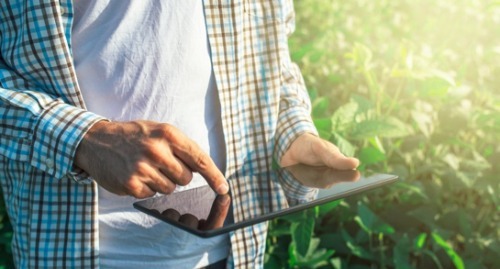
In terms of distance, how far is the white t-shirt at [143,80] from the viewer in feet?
4.12

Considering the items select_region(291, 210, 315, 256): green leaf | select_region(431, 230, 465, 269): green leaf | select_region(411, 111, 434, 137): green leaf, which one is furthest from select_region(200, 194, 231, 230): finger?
select_region(411, 111, 434, 137): green leaf

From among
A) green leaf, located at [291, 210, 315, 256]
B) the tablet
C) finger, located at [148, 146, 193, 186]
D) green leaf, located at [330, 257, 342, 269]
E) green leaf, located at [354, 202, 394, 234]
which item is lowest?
green leaf, located at [330, 257, 342, 269]

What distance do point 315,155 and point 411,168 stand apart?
0.95 metres

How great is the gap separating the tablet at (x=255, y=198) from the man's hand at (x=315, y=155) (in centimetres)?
1

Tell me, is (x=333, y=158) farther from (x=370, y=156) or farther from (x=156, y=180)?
(x=370, y=156)

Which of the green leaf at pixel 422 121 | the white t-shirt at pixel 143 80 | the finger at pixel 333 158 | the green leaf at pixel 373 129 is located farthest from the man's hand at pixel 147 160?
the green leaf at pixel 422 121

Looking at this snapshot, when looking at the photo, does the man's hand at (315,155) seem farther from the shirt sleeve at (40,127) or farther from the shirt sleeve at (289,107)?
the shirt sleeve at (40,127)

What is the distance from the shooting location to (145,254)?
4.34 ft

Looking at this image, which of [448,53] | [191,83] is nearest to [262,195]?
[191,83]

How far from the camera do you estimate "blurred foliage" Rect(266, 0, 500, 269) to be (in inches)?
78.0

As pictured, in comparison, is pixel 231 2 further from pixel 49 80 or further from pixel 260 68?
pixel 49 80

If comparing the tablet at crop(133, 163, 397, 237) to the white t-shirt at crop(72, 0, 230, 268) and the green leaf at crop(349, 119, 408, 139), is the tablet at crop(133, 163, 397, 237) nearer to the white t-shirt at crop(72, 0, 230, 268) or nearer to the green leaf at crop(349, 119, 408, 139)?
the white t-shirt at crop(72, 0, 230, 268)

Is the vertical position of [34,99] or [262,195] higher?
[34,99]

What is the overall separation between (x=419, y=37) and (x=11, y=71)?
82.2 inches
